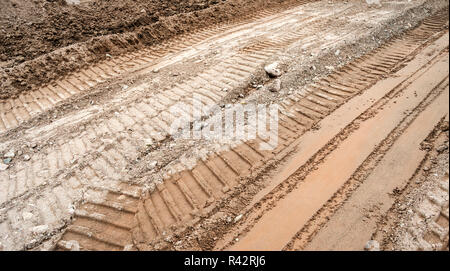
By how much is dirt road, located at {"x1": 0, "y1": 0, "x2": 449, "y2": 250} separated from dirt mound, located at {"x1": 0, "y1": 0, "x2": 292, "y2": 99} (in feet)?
1.33

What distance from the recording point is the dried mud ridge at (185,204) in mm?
3057

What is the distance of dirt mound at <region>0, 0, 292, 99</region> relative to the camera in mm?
6027

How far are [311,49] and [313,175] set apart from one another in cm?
337

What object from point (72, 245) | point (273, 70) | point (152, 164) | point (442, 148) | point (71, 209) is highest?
point (273, 70)

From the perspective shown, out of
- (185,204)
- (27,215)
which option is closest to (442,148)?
(185,204)

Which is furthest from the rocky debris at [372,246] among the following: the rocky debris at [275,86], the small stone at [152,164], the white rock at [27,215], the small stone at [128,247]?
the white rock at [27,215]

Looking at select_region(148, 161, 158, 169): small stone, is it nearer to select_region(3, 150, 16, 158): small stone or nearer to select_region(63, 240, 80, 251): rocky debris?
select_region(63, 240, 80, 251): rocky debris

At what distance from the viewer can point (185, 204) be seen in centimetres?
334

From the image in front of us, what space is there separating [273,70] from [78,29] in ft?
16.8

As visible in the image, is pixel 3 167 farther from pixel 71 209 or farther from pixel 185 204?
pixel 185 204

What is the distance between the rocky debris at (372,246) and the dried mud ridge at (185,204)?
1.39 m

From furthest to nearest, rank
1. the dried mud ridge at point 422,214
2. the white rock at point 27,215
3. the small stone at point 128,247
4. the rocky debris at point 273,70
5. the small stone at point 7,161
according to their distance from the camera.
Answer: the rocky debris at point 273,70, the small stone at point 7,161, the white rock at point 27,215, the small stone at point 128,247, the dried mud ridge at point 422,214

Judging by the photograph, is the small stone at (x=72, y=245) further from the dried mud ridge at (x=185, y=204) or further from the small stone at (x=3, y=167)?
the small stone at (x=3, y=167)
